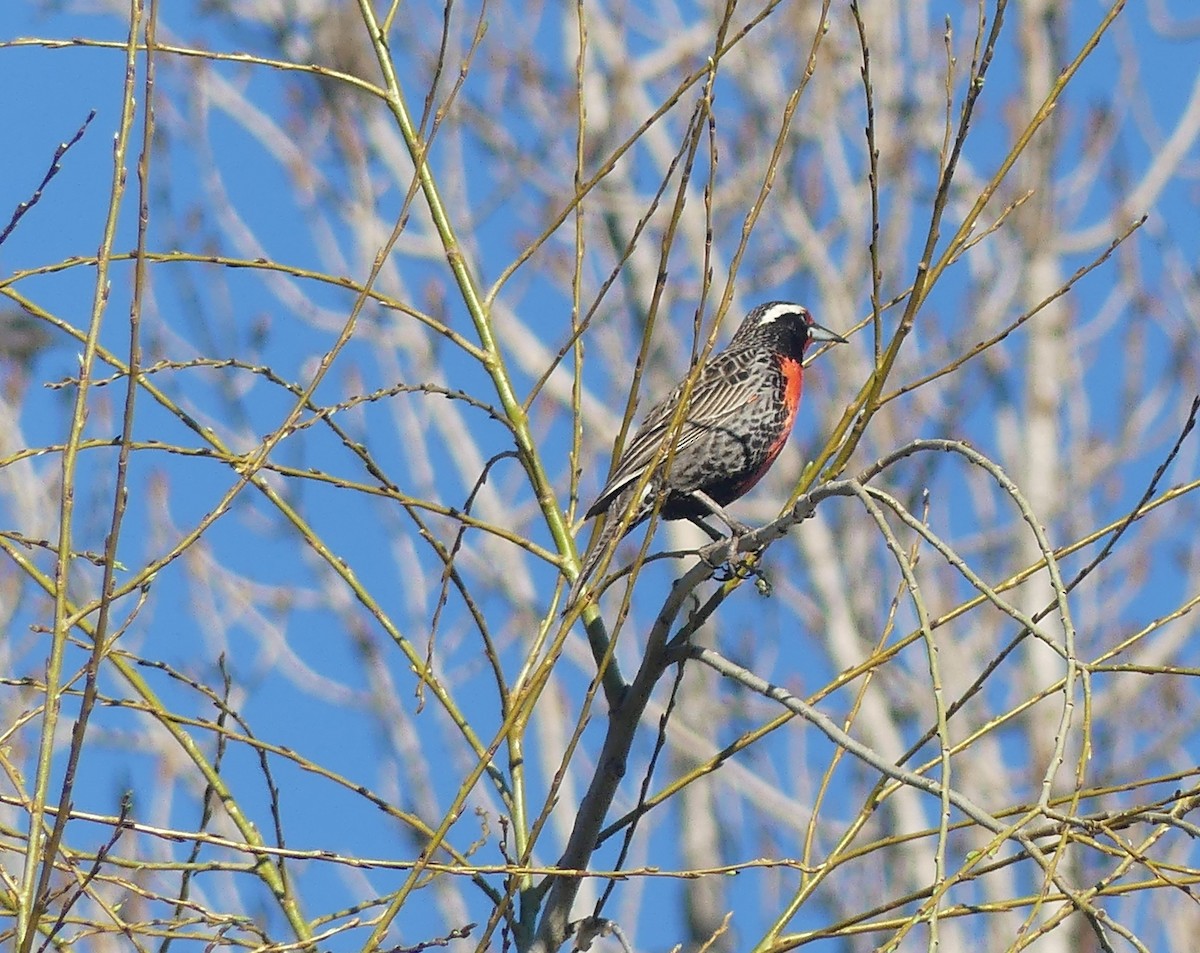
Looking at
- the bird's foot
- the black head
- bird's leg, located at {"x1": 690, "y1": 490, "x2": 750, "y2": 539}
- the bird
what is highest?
the black head

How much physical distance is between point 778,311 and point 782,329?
8.5 inches

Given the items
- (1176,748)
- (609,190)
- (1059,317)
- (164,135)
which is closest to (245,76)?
(609,190)

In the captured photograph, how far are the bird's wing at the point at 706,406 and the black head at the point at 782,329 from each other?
355 mm

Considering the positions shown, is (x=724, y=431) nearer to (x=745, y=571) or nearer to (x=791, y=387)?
(x=791, y=387)

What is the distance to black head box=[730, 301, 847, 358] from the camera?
6.08 meters

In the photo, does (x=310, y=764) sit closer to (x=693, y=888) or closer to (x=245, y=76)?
(x=693, y=888)

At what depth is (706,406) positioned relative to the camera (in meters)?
5.39

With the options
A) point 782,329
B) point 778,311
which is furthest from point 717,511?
point 778,311

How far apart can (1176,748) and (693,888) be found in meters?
3.83

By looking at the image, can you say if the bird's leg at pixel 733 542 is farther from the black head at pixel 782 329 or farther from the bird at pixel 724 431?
the black head at pixel 782 329

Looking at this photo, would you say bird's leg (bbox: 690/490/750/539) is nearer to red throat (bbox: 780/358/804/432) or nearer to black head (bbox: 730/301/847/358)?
red throat (bbox: 780/358/804/432)

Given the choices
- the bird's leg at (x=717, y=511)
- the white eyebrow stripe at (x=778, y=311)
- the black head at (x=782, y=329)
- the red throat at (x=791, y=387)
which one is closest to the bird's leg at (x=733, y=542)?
the bird's leg at (x=717, y=511)

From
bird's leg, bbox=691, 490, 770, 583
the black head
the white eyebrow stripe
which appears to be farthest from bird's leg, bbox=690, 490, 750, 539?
the white eyebrow stripe

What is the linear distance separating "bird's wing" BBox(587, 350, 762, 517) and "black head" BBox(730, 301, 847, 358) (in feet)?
1.16
